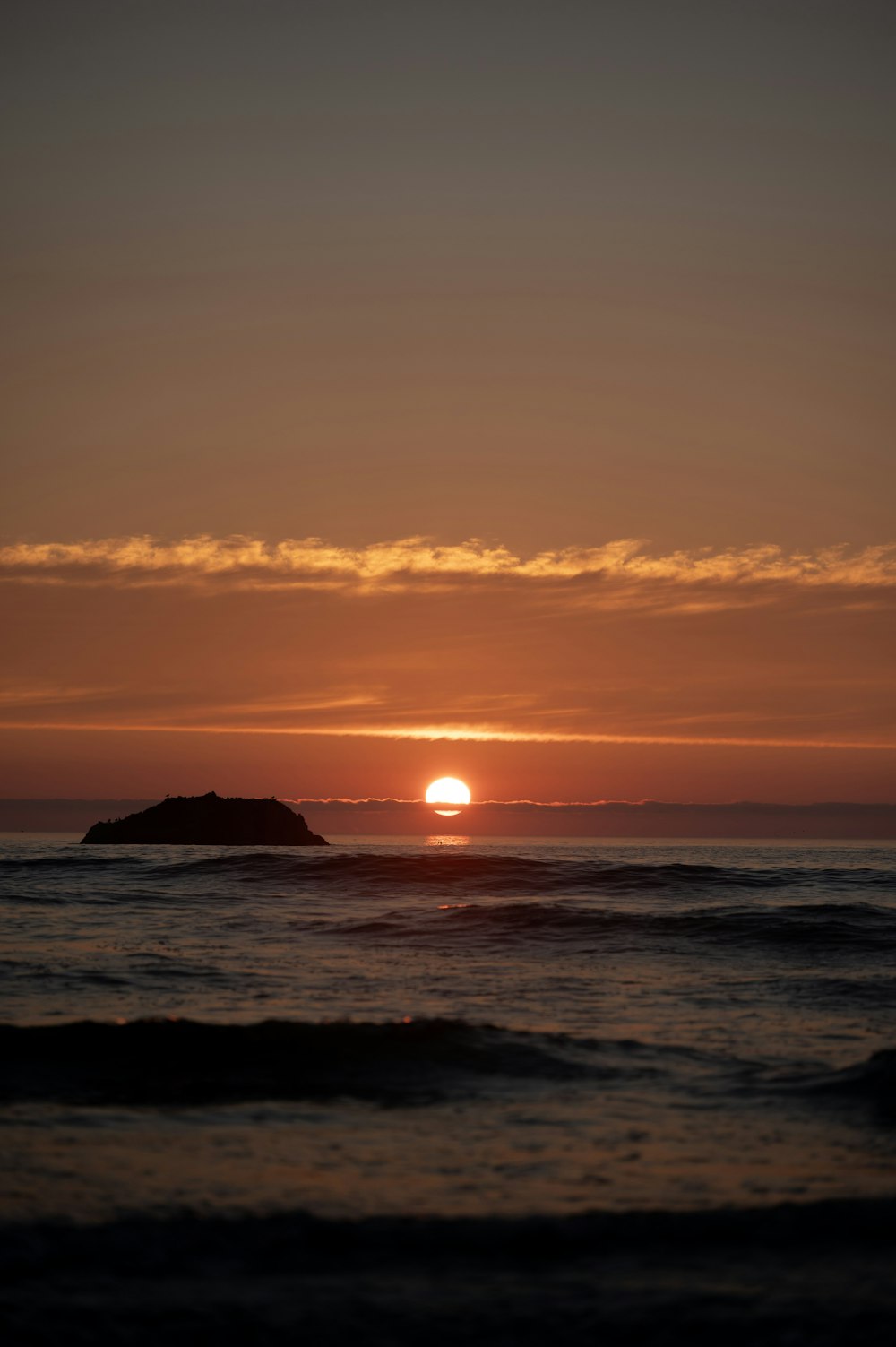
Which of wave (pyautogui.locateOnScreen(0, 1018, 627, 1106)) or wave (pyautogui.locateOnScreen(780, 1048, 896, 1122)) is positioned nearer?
wave (pyautogui.locateOnScreen(780, 1048, 896, 1122))

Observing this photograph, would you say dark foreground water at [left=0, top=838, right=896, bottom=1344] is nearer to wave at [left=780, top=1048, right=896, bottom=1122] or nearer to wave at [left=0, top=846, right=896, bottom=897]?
wave at [left=780, top=1048, right=896, bottom=1122]

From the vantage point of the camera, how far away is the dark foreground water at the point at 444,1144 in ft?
19.5

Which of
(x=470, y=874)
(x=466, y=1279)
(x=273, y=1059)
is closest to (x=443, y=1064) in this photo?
(x=273, y=1059)

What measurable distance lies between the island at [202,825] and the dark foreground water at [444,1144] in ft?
216

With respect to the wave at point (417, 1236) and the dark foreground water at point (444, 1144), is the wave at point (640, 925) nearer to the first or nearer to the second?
the dark foreground water at point (444, 1144)

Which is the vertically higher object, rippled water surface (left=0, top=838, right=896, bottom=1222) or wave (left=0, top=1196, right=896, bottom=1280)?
wave (left=0, top=1196, right=896, bottom=1280)

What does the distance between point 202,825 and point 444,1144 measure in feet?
259

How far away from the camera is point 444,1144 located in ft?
28.6

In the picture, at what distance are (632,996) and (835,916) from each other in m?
11.4

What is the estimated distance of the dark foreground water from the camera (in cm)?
594

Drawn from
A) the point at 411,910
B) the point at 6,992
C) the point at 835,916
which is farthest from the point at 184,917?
the point at 835,916

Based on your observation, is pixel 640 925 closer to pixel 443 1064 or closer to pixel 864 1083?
pixel 443 1064

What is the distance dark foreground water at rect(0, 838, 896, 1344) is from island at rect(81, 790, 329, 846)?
65898mm

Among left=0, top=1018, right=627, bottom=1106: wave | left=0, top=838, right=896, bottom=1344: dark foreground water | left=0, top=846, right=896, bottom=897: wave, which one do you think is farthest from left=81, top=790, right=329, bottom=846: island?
left=0, top=1018, right=627, bottom=1106: wave
